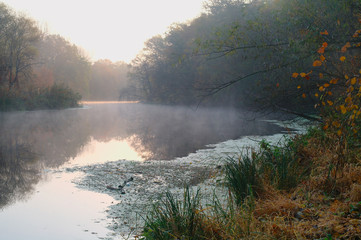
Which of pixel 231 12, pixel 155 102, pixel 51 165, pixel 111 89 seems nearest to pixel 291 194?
pixel 51 165

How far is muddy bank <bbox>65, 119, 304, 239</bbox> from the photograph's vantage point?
4836mm

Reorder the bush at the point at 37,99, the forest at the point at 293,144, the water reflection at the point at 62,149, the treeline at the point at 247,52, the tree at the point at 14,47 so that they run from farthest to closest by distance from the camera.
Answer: the tree at the point at 14,47 < the bush at the point at 37,99 < the water reflection at the point at 62,149 < the treeline at the point at 247,52 < the forest at the point at 293,144

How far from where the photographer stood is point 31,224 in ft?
15.5

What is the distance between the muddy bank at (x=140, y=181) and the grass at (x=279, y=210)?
23.9 inches

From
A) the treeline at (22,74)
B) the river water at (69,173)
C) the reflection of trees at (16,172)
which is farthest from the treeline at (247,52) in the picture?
the treeline at (22,74)

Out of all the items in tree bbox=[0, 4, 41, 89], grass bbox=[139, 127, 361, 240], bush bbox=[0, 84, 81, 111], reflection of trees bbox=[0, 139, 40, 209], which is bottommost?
reflection of trees bbox=[0, 139, 40, 209]

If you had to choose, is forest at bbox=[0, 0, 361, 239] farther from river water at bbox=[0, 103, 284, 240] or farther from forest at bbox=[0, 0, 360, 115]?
A: river water at bbox=[0, 103, 284, 240]

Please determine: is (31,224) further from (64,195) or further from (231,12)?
(231,12)

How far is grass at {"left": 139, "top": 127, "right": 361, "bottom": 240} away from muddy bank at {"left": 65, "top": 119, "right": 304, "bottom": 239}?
0.61 meters

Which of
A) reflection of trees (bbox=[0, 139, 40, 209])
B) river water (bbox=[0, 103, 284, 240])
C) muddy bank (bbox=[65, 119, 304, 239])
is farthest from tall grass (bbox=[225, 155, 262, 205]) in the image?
reflection of trees (bbox=[0, 139, 40, 209])

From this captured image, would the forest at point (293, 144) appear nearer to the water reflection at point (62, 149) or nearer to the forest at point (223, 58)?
→ the forest at point (223, 58)

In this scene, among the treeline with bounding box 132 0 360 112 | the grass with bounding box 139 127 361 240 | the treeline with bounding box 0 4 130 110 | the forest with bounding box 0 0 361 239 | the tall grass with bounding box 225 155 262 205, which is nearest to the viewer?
the grass with bounding box 139 127 361 240

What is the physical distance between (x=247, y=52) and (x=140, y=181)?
140 inches

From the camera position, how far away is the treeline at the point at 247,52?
6.16 metres
